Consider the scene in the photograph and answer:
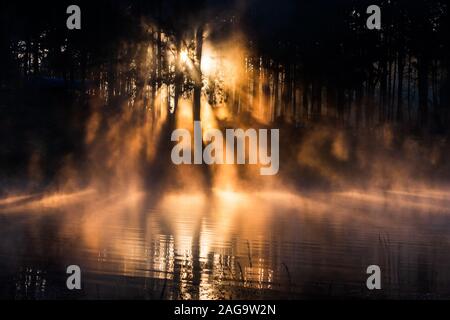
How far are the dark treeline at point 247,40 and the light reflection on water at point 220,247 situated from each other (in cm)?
3041

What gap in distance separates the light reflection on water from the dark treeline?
30407 millimetres

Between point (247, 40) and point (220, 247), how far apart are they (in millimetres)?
60775

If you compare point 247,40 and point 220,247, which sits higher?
point 247,40

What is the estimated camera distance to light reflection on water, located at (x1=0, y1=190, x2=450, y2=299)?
631 inches

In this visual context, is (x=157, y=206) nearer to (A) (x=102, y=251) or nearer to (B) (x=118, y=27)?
(A) (x=102, y=251)

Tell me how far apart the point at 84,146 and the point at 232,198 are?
17635 mm

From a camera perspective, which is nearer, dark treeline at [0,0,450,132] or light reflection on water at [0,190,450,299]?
light reflection on water at [0,190,450,299]

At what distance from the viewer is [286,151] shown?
192ft

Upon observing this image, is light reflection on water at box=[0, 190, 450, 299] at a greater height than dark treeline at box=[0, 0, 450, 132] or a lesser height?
lesser

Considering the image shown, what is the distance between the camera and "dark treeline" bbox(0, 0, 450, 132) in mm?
64625

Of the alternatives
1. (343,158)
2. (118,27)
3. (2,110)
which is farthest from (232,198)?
(118,27)

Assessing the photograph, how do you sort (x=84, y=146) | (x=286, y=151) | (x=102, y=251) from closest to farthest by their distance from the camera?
1. (x=102, y=251)
2. (x=84, y=146)
3. (x=286, y=151)

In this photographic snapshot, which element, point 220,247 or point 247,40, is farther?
point 247,40

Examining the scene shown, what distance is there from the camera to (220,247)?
21.7m
